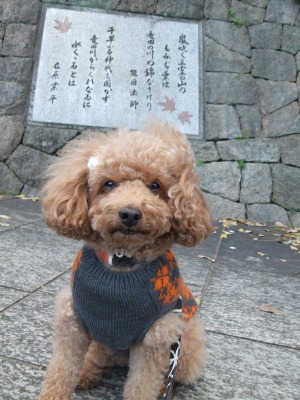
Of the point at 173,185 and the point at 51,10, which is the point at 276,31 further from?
the point at 173,185

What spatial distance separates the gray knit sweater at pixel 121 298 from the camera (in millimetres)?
1788

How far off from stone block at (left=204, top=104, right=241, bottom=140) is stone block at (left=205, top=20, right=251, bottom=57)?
1.06m

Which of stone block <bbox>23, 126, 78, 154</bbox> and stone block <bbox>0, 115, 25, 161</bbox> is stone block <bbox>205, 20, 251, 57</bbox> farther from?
stone block <bbox>0, 115, 25, 161</bbox>

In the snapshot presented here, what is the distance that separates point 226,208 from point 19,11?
482cm

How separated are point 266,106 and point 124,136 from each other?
228 inches

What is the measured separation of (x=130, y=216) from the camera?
5.45ft

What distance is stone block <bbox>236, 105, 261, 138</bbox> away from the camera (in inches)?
278

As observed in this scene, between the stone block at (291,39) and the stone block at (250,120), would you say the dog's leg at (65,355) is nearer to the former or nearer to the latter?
the stone block at (250,120)

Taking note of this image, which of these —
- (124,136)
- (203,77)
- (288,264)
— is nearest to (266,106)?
(203,77)

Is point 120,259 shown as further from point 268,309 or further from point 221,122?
→ point 221,122

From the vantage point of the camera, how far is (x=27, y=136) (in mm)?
7004

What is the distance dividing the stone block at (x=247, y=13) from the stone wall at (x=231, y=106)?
0.02m

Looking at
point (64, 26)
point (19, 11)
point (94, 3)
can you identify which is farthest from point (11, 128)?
point (94, 3)

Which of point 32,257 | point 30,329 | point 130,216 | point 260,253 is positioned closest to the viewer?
point 130,216
